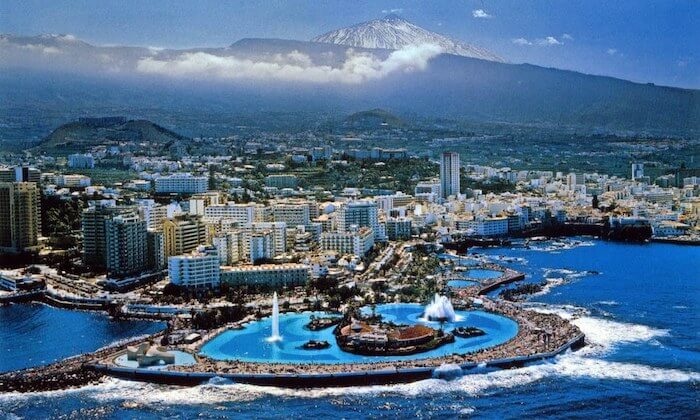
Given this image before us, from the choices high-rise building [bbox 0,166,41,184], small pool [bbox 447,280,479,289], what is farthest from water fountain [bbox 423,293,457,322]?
high-rise building [bbox 0,166,41,184]

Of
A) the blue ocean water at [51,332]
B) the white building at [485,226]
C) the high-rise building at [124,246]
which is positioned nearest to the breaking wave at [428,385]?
the blue ocean water at [51,332]

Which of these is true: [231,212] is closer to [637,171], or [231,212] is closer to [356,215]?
[356,215]

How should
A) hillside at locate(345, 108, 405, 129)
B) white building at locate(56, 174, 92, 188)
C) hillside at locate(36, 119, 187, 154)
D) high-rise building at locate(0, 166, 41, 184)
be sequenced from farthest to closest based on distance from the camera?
hillside at locate(345, 108, 405, 129) → hillside at locate(36, 119, 187, 154) → white building at locate(56, 174, 92, 188) → high-rise building at locate(0, 166, 41, 184)

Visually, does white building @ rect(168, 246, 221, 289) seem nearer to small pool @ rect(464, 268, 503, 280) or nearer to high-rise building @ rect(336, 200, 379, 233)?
small pool @ rect(464, 268, 503, 280)

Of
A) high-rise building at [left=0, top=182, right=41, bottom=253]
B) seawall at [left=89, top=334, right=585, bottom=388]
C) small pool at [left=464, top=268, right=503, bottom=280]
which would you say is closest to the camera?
seawall at [left=89, top=334, right=585, bottom=388]

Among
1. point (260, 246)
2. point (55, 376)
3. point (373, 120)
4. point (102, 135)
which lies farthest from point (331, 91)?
point (55, 376)

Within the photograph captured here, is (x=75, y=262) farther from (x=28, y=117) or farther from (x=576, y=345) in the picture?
(x=28, y=117)
